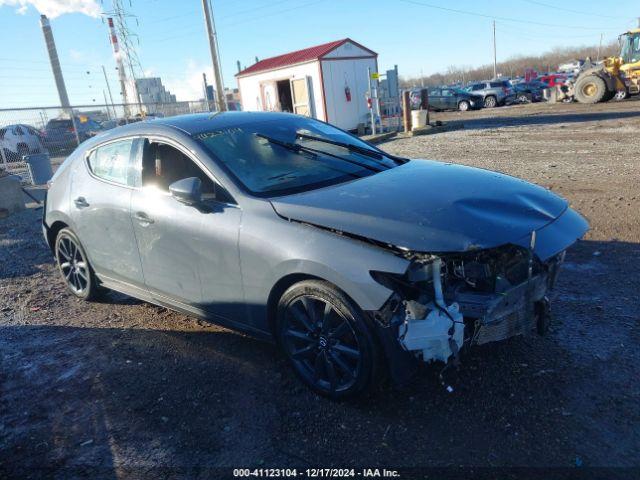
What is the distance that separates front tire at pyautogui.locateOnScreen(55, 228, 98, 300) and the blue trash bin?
1038cm

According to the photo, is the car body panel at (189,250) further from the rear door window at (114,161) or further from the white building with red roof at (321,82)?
the white building with red roof at (321,82)

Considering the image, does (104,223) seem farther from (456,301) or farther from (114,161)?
(456,301)

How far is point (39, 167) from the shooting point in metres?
14.2

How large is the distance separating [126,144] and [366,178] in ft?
6.89

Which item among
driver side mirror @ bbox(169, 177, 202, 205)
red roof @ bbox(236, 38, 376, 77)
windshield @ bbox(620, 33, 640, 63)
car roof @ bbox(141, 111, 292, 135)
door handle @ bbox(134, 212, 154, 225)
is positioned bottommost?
door handle @ bbox(134, 212, 154, 225)

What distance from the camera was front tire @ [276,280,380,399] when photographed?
112 inches

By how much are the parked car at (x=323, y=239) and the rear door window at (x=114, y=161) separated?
19mm

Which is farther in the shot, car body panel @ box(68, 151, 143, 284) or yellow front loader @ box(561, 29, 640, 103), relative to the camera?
yellow front loader @ box(561, 29, 640, 103)

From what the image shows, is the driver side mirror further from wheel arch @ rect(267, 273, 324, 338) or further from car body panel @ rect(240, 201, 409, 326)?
wheel arch @ rect(267, 273, 324, 338)

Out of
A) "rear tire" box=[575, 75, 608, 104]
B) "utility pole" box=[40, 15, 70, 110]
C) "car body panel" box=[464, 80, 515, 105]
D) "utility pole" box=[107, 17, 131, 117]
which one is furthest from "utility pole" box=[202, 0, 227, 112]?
"utility pole" box=[40, 15, 70, 110]

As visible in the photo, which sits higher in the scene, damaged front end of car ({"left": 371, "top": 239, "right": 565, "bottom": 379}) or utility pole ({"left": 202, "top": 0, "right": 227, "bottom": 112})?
utility pole ({"left": 202, "top": 0, "right": 227, "bottom": 112})

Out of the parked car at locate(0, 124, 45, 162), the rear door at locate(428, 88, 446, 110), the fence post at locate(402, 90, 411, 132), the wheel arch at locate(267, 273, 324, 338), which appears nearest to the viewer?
the wheel arch at locate(267, 273, 324, 338)

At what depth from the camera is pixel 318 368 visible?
125 inches

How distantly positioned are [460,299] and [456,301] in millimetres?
33
